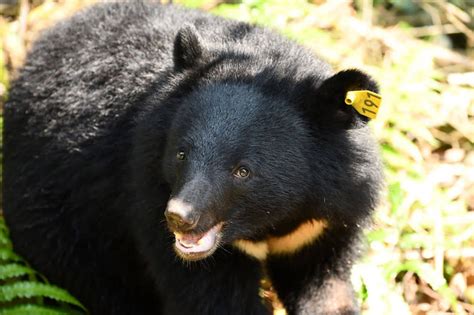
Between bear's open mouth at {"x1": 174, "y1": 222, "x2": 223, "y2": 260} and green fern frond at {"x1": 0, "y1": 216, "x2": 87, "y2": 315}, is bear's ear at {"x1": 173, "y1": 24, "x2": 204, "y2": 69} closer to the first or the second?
bear's open mouth at {"x1": 174, "y1": 222, "x2": 223, "y2": 260}

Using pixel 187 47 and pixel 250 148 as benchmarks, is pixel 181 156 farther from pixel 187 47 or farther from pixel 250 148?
pixel 187 47

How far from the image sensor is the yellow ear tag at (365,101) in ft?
16.4

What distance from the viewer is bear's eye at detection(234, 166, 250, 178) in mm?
5031

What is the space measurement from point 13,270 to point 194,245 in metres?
2.35

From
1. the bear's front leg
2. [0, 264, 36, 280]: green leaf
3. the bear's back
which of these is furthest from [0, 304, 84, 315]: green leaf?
the bear's front leg

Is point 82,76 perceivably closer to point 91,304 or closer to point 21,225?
point 21,225

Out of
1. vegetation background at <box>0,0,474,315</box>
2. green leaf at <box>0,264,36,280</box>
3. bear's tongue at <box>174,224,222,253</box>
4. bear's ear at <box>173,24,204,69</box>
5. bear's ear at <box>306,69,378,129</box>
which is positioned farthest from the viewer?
vegetation background at <box>0,0,474,315</box>

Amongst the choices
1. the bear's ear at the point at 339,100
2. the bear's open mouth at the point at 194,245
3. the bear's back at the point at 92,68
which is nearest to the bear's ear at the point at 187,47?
the bear's back at the point at 92,68

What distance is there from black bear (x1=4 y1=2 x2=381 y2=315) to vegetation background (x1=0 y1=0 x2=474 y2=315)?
492 mm

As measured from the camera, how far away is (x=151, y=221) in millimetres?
5727

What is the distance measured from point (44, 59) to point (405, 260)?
360cm

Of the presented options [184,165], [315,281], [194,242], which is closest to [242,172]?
[184,165]

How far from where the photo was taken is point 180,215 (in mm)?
4621

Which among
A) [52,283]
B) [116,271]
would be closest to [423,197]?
[116,271]
